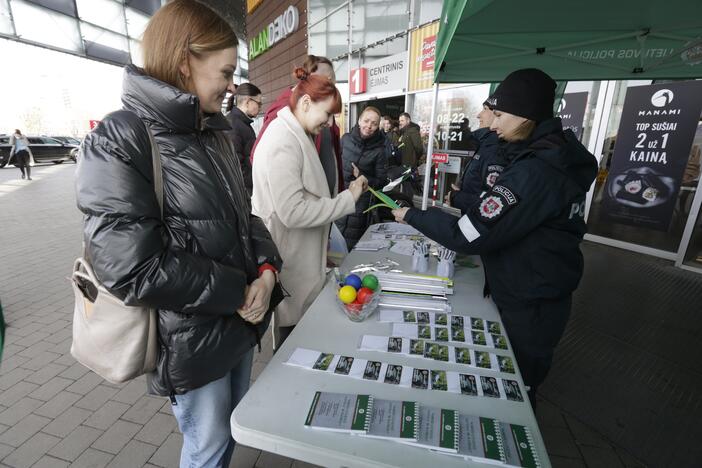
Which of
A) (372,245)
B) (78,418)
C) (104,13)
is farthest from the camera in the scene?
(104,13)

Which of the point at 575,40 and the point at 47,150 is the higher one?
the point at 575,40

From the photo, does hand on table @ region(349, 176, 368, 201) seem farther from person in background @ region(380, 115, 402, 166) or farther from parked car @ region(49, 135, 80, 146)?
parked car @ region(49, 135, 80, 146)

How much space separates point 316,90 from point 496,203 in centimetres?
88

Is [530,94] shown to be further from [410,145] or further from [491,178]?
[410,145]

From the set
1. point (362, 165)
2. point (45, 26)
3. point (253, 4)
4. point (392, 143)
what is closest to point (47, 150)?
point (45, 26)

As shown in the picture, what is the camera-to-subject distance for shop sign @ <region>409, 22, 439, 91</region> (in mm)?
5961

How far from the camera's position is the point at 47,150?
1535 cm

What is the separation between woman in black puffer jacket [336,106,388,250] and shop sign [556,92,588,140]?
298cm

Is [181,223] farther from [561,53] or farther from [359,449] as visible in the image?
[561,53]

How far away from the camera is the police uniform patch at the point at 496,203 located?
49.5 inches

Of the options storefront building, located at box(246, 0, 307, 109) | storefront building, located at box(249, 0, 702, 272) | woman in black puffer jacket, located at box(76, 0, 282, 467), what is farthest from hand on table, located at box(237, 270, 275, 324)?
storefront building, located at box(246, 0, 307, 109)

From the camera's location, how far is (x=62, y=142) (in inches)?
635

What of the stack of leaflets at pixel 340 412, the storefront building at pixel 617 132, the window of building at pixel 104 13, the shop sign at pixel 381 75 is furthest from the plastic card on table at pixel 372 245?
the window of building at pixel 104 13

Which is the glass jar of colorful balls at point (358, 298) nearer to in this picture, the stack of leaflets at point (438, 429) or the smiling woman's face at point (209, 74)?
the stack of leaflets at point (438, 429)
